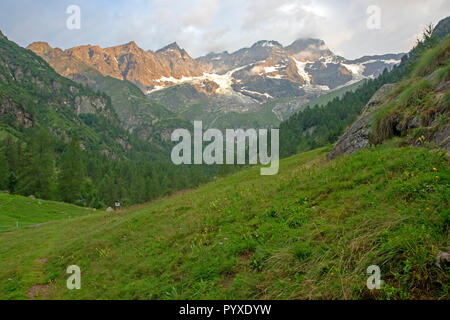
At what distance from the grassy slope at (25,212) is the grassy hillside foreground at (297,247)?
2500 centimetres

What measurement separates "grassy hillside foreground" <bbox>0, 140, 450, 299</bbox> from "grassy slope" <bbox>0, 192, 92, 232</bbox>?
25.0 metres

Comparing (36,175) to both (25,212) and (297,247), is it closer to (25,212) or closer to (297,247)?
(25,212)

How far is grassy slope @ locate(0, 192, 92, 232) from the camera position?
3480cm

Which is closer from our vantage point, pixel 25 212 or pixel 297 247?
pixel 297 247

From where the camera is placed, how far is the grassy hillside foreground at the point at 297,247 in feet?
19.2

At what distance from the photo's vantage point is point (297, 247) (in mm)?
7453

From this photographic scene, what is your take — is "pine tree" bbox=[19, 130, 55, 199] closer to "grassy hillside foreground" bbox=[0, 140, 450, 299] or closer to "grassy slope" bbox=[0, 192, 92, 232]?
"grassy slope" bbox=[0, 192, 92, 232]

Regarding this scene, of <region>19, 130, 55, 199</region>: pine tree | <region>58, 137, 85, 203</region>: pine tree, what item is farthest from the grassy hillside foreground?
<region>58, 137, 85, 203</region>: pine tree

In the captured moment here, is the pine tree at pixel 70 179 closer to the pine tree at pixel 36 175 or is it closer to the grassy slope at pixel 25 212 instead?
the pine tree at pixel 36 175

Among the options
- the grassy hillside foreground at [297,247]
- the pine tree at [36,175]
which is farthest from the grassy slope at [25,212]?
the pine tree at [36,175]

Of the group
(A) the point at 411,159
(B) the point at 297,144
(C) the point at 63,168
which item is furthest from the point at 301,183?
(B) the point at 297,144

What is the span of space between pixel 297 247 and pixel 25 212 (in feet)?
155

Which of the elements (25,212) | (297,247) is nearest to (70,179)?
(25,212)
